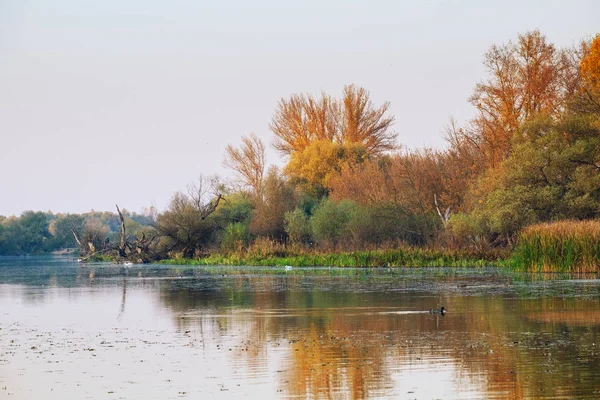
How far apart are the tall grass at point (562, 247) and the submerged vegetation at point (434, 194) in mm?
44

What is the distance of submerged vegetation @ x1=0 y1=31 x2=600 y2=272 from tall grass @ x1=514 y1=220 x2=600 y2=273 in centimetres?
4

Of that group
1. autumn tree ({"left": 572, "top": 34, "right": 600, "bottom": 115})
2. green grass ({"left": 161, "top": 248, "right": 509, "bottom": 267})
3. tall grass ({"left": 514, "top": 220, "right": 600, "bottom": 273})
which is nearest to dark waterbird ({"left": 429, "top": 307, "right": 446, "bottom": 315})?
tall grass ({"left": 514, "top": 220, "right": 600, "bottom": 273})

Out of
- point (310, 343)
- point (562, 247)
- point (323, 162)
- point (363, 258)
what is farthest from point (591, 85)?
point (310, 343)

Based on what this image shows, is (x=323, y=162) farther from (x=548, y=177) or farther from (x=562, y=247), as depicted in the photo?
(x=562, y=247)

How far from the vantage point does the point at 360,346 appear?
15719 millimetres

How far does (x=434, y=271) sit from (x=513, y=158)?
7.25m

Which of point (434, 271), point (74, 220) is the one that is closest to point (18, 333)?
point (434, 271)

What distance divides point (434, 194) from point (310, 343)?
→ 37235mm

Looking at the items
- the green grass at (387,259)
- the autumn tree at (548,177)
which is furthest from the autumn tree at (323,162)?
the autumn tree at (548,177)

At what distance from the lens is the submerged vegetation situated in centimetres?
4266

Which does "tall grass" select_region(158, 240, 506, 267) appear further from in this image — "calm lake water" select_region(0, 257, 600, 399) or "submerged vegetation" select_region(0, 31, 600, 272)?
"calm lake water" select_region(0, 257, 600, 399)

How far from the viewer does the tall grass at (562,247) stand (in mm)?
34594

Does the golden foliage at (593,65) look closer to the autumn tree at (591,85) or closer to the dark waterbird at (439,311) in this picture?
the autumn tree at (591,85)

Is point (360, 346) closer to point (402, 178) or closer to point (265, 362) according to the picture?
point (265, 362)
